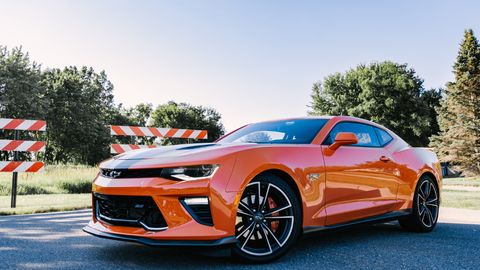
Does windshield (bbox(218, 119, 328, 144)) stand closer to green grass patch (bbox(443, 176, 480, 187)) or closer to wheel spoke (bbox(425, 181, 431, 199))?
wheel spoke (bbox(425, 181, 431, 199))

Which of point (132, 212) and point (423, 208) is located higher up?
point (132, 212)

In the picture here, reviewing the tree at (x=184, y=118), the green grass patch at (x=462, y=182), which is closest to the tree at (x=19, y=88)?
the green grass patch at (x=462, y=182)

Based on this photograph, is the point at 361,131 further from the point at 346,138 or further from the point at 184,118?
the point at 184,118

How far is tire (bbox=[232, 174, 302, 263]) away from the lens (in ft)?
12.0

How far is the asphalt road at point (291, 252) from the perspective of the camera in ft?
11.9

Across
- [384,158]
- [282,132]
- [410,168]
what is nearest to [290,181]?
[282,132]

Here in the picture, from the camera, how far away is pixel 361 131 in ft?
17.3

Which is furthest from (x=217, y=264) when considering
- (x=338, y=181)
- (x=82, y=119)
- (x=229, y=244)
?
(x=82, y=119)

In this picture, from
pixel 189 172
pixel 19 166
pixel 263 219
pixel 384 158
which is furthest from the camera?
pixel 19 166

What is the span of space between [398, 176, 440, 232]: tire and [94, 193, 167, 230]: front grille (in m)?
3.34

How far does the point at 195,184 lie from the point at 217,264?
72cm

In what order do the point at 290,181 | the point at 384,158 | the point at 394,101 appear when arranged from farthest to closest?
the point at 394,101 → the point at 384,158 → the point at 290,181

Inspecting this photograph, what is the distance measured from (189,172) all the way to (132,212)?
22.3 inches

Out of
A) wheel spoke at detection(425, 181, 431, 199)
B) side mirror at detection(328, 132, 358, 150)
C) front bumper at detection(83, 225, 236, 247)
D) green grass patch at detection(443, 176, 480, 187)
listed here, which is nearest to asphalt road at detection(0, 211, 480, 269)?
front bumper at detection(83, 225, 236, 247)
